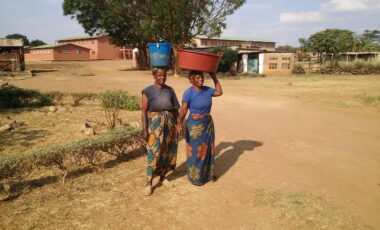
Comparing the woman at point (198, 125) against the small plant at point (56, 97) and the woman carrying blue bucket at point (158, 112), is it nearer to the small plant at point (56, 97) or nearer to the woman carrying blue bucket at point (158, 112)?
the woman carrying blue bucket at point (158, 112)

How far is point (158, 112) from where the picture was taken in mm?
3926

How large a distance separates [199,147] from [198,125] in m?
0.29

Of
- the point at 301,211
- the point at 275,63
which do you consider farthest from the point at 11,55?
the point at 301,211

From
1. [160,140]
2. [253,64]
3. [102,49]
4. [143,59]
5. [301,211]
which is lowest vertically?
[301,211]

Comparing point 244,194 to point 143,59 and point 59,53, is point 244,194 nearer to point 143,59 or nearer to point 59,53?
point 143,59

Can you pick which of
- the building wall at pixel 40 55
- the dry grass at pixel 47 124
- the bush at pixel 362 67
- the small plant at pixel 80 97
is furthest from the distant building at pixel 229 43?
the dry grass at pixel 47 124

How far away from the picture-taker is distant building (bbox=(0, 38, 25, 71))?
24562 millimetres

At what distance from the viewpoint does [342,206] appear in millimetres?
3725

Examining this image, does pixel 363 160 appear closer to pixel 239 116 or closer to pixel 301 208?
pixel 301 208

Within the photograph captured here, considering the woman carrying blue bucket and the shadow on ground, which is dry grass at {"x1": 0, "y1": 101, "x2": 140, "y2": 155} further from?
the woman carrying blue bucket

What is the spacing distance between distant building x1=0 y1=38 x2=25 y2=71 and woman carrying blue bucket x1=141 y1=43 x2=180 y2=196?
2459cm

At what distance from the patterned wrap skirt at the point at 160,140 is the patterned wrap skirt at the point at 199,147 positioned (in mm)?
212

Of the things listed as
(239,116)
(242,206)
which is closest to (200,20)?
(239,116)

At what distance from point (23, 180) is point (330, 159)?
15.6ft
